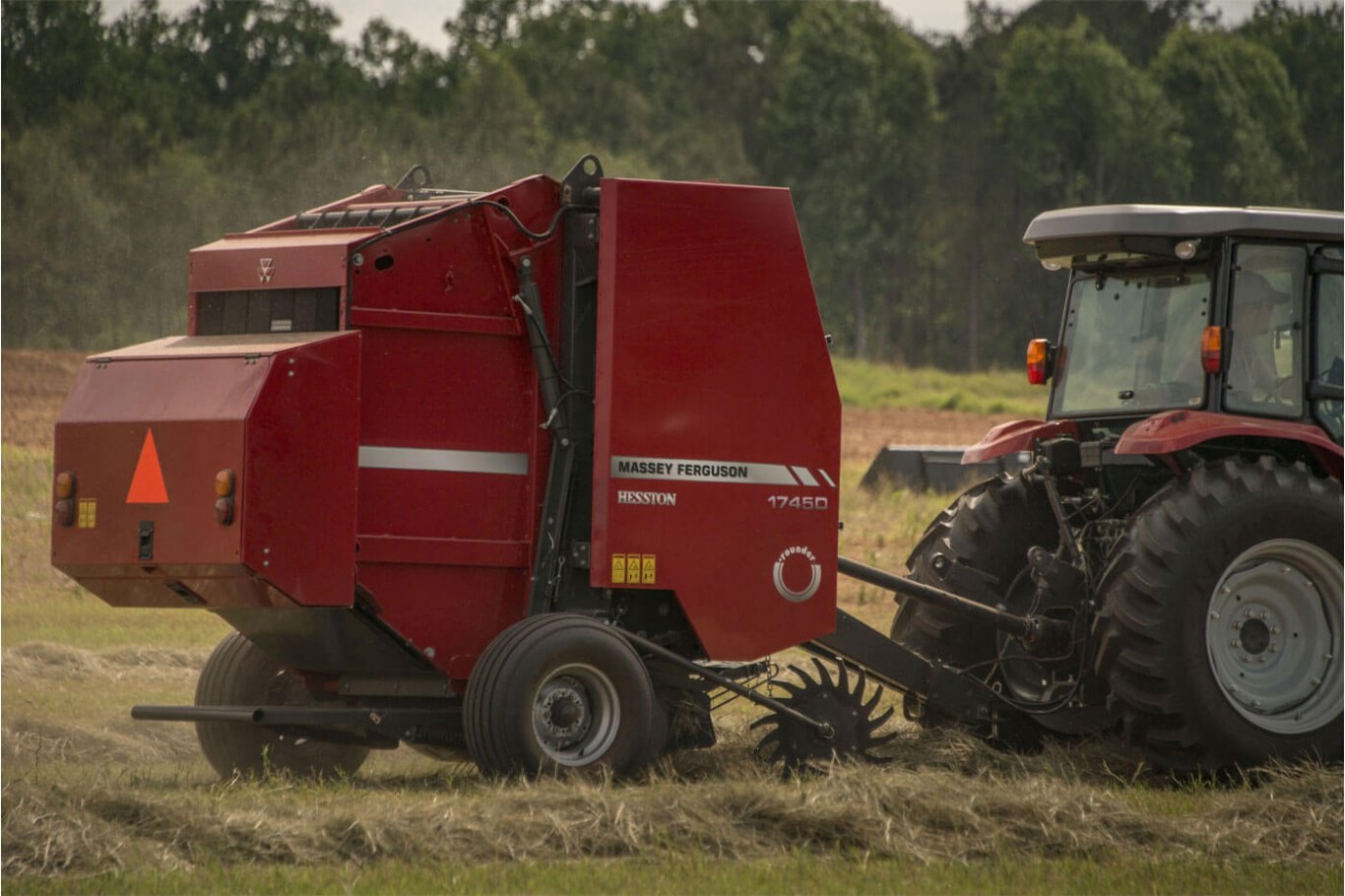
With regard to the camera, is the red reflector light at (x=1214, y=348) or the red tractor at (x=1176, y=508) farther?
the red reflector light at (x=1214, y=348)

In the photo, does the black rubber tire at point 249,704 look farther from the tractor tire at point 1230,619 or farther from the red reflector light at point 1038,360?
the red reflector light at point 1038,360

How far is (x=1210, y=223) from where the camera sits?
9.01 m

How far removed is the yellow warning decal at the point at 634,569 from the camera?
7.93 m

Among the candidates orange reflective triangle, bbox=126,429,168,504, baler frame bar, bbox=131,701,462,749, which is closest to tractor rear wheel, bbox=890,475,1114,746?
baler frame bar, bbox=131,701,462,749

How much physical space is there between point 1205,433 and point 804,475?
185 cm

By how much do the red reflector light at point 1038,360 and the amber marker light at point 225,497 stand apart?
14.8 feet

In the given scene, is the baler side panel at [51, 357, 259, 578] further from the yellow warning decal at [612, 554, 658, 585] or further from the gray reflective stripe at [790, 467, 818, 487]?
the gray reflective stripe at [790, 467, 818, 487]

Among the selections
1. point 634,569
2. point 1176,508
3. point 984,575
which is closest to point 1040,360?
point 984,575

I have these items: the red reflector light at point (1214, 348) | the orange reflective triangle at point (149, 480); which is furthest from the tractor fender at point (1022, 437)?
the orange reflective triangle at point (149, 480)

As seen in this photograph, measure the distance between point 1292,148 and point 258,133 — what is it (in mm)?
29821

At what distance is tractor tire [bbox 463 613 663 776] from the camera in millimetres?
7430

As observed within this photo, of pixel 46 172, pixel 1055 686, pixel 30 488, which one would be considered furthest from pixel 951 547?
pixel 46 172

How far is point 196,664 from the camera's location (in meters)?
12.3

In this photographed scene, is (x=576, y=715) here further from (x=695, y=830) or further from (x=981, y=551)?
(x=981, y=551)
